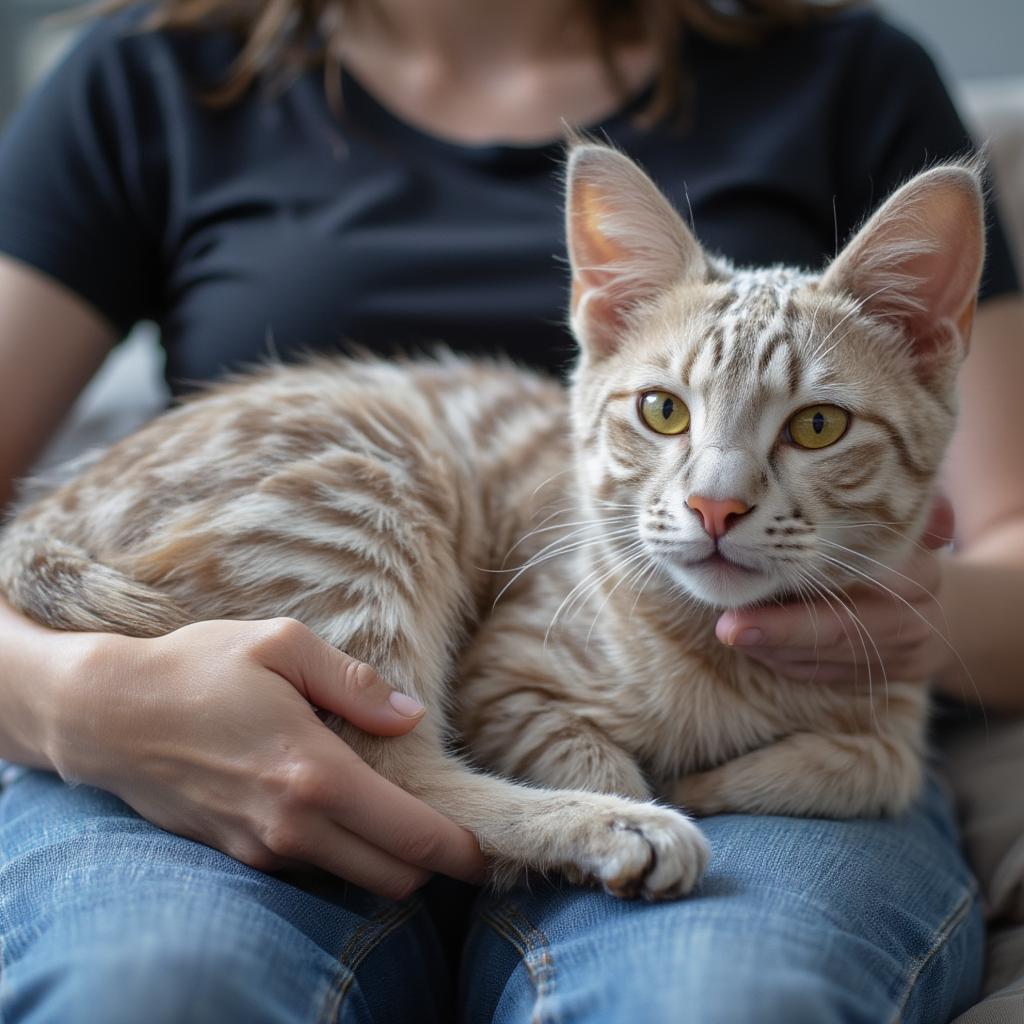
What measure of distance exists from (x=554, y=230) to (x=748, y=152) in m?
0.34

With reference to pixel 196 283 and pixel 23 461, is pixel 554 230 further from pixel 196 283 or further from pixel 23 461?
pixel 23 461

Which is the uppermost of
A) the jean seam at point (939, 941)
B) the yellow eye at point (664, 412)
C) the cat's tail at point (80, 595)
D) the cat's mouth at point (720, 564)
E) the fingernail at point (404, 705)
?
the yellow eye at point (664, 412)

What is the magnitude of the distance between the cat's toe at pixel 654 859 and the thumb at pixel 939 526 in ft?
1.74

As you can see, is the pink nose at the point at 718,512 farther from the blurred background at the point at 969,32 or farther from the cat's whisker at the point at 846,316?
the blurred background at the point at 969,32

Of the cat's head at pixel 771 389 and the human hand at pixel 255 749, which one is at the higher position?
the cat's head at pixel 771 389

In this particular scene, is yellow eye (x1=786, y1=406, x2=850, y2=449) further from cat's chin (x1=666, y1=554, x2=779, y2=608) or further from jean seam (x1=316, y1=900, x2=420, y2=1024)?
jean seam (x1=316, y1=900, x2=420, y2=1024)

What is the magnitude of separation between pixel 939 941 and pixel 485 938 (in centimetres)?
47

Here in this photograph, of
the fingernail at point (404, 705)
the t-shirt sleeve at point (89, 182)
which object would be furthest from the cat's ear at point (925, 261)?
the t-shirt sleeve at point (89, 182)

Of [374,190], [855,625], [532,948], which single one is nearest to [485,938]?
[532,948]

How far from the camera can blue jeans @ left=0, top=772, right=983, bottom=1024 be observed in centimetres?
77

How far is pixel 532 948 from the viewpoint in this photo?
3.14 feet

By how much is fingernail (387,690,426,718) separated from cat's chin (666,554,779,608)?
1.03 ft

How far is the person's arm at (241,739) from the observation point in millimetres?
958

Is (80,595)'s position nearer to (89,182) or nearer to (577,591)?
(577,591)
